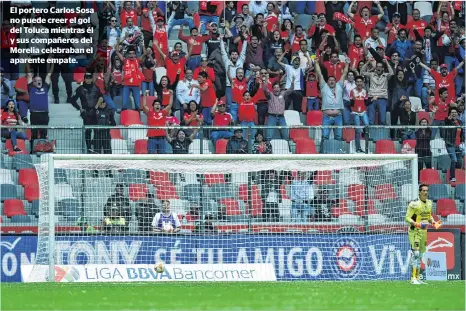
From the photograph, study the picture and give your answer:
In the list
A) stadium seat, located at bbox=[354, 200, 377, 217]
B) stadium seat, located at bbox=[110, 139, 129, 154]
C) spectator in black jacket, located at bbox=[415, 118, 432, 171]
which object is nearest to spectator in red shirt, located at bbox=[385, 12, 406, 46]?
spectator in black jacket, located at bbox=[415, 118, 432, 171]

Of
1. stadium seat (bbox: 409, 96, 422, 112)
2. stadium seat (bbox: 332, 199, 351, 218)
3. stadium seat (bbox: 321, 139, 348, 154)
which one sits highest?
stadium seat (bbox: 409, 96, 422, 112)

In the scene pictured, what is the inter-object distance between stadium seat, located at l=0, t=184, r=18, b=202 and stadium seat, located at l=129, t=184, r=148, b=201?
277 cm

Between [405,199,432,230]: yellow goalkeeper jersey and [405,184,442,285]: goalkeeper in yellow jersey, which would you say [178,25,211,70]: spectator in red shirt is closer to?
[405,184,442,285]: goalkeeper in yellow jersey

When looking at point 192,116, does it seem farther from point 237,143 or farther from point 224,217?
point 224,217

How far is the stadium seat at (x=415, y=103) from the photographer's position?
2717cm

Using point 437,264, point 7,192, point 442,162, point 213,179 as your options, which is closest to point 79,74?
point 7,192

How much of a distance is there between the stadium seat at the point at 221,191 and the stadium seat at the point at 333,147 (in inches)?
116

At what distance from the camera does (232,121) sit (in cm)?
2556

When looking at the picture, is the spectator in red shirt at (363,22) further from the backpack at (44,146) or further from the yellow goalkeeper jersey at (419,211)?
the yellow goalkeeper jersey at (419,211)

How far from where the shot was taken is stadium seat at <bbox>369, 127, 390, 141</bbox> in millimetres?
23688

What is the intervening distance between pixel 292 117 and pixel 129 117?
3.98 metres

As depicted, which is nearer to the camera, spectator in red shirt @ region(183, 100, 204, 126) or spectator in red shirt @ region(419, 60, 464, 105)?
spectator in red shirt @ region(183, 100, 204, 126)

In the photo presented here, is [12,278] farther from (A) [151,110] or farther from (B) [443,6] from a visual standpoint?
(B) [443,6]

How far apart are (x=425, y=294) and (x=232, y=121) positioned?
9.99 metres
